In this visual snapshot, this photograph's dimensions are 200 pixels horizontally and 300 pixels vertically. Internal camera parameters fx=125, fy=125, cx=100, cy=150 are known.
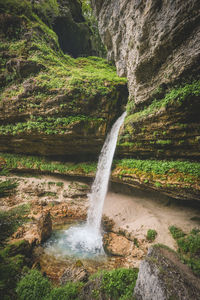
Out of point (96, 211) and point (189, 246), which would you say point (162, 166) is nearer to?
point (189, 246)

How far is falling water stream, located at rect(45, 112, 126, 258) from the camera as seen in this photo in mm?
6746

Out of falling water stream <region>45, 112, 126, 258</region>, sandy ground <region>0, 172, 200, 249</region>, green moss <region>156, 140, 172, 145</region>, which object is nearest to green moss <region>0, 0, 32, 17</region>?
falling water stream <region>45, 112, 126, 258</region>

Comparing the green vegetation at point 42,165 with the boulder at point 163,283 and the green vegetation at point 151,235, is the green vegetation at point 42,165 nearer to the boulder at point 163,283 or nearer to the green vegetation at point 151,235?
the green vegetation at point 151,235

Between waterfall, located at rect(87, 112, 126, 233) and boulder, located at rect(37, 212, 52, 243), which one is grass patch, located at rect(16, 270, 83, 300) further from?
waterfall, located at rect(87, 112, 126, 233)

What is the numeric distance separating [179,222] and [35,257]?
7.50 metres

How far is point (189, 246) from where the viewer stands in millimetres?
5414

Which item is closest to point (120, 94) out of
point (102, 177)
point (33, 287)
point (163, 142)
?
point (163, 142)

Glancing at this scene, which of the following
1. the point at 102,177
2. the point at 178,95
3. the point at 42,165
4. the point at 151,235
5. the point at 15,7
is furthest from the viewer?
the point at 15,7

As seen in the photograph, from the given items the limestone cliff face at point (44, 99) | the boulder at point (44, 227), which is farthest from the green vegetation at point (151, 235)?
the limestone cliff face at point (44, 99)

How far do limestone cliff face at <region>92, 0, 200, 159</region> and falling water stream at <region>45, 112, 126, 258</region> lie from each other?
1711mm

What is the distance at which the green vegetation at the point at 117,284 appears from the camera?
Answer: 3656mm

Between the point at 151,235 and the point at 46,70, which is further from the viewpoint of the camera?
the point at 46,70

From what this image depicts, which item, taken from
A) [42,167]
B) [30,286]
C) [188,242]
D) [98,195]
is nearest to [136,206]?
[98,195]

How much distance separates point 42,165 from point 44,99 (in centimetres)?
582
